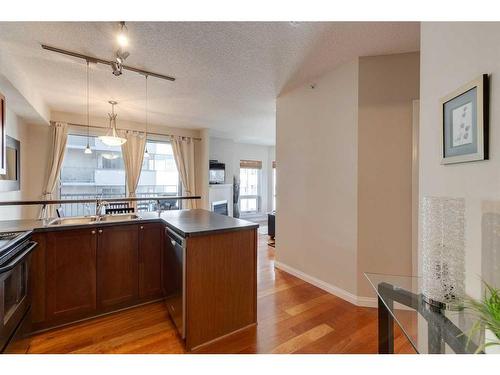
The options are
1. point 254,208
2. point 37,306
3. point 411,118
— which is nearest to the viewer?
point 37,306

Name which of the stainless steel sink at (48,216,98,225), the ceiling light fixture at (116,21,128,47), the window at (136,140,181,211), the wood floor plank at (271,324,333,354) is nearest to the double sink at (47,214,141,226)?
the stainless steel sink at (48,216,98,225)

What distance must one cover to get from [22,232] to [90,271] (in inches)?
24.2

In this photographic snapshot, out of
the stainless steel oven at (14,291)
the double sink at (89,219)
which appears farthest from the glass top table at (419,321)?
the double sink at (89,219)

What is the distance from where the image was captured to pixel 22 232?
70.8 inches

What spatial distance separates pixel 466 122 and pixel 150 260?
2.66 metres

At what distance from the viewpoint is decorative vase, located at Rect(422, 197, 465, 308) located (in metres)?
1.01

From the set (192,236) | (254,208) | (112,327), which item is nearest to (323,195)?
(192,236)

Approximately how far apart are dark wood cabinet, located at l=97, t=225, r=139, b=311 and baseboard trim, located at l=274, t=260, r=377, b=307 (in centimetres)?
197

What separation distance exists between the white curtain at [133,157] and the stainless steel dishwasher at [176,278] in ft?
10.1

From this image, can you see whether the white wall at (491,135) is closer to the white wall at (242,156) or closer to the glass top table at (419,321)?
the glass top table at (419,321)

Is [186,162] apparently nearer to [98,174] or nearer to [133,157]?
[133,157]

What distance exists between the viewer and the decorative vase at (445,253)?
1.01 metres
